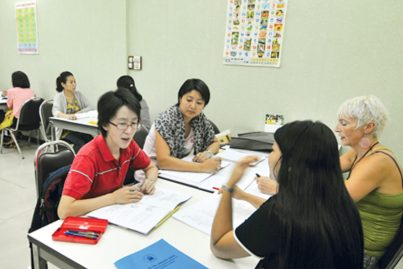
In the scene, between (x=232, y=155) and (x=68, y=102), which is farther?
(x=68, y=102)

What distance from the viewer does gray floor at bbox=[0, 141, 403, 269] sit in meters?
2.04

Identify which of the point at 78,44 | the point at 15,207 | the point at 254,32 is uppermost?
the point at 254,32

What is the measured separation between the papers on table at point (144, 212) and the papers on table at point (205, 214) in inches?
2.5

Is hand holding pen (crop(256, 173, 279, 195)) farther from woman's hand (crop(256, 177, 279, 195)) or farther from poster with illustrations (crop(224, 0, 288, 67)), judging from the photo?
poster with illustrations (crop(224, 0, 288, 67))

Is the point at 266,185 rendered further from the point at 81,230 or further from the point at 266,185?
the point at 81,230

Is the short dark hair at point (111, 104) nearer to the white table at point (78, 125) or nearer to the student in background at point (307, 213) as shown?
the student in background at point (307, 213)

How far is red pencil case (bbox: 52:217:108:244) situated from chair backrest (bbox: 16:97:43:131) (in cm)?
344

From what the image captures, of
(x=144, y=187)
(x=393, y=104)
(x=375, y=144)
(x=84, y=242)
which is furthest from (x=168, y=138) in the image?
(x=393, y=104)

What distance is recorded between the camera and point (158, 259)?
3.08 ft

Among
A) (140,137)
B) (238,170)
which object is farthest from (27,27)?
(238,170)

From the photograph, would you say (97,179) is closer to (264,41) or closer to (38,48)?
(264,41)

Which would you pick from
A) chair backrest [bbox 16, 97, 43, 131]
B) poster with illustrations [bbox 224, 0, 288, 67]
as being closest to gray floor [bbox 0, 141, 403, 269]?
chair backrest [bbox 16, 97, 43, 131]

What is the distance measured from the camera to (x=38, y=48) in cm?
441

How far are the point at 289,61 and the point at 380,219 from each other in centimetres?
167
